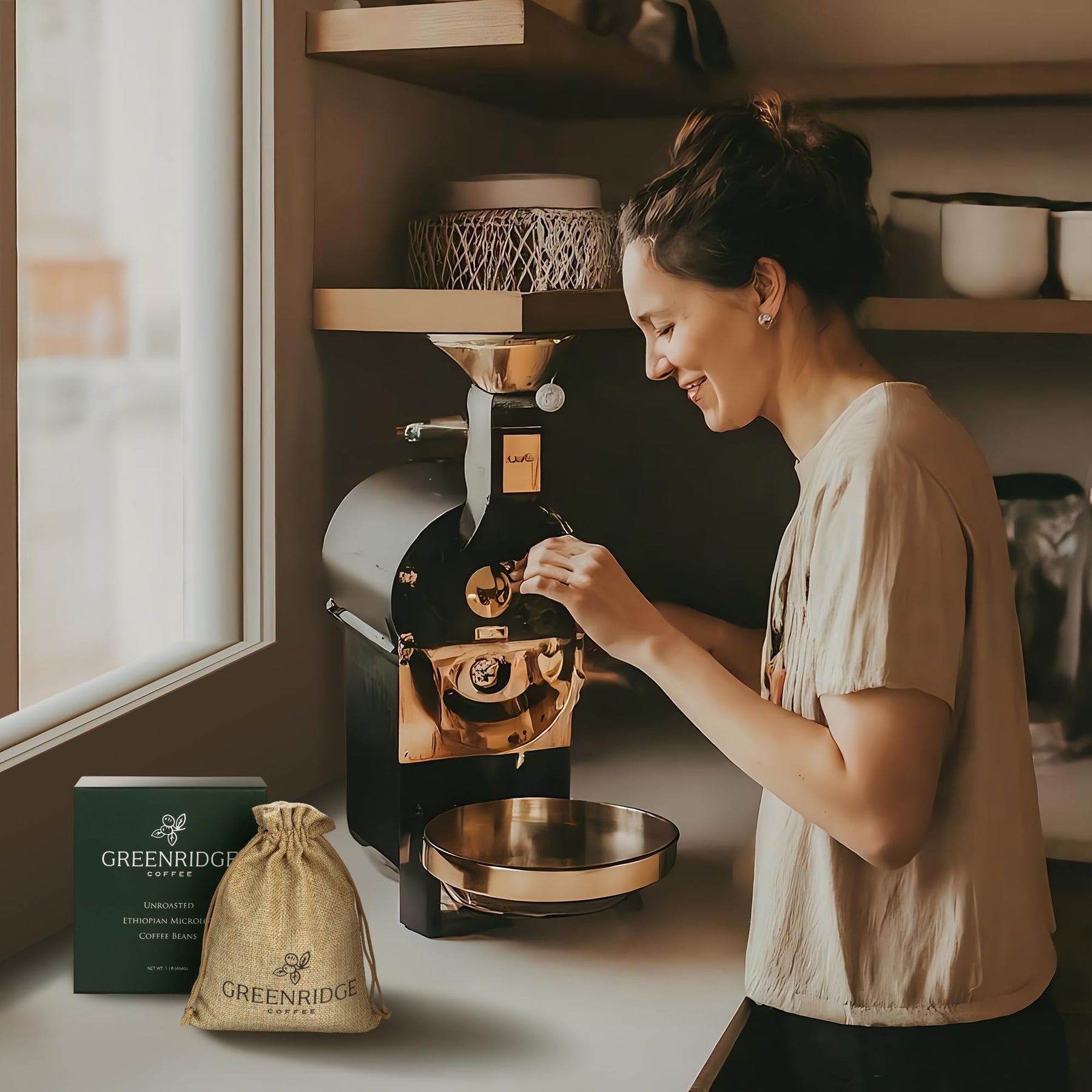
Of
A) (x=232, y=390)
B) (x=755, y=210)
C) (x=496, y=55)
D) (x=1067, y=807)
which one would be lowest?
(x=1067, y=807)

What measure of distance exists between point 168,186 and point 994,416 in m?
1.05

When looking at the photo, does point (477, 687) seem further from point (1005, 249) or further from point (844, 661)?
point (1005, 249)

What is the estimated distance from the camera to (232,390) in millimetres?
1465

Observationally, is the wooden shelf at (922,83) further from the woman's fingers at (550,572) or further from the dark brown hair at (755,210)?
→ the woman's fingers at (550,572)

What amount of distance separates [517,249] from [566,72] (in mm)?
248

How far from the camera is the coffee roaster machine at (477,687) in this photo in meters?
1.16

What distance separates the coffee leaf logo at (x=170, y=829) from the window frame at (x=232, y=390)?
0.34 meters

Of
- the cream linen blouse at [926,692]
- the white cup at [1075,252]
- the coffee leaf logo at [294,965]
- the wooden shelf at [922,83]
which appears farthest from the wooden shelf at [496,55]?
the coffee leaf logo at [294,965]

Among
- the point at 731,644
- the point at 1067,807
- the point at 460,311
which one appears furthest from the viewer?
the point at 1067,807

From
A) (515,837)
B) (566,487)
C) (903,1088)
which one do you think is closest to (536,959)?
(515,837)

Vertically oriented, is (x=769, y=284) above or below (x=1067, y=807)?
above

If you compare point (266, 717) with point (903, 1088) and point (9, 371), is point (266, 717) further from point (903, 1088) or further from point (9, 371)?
point (903, 1088)

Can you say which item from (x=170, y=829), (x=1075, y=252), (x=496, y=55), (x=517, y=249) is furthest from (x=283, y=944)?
(x=1075, y=252)

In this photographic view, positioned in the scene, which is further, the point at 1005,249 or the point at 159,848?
the point at 1005,249
